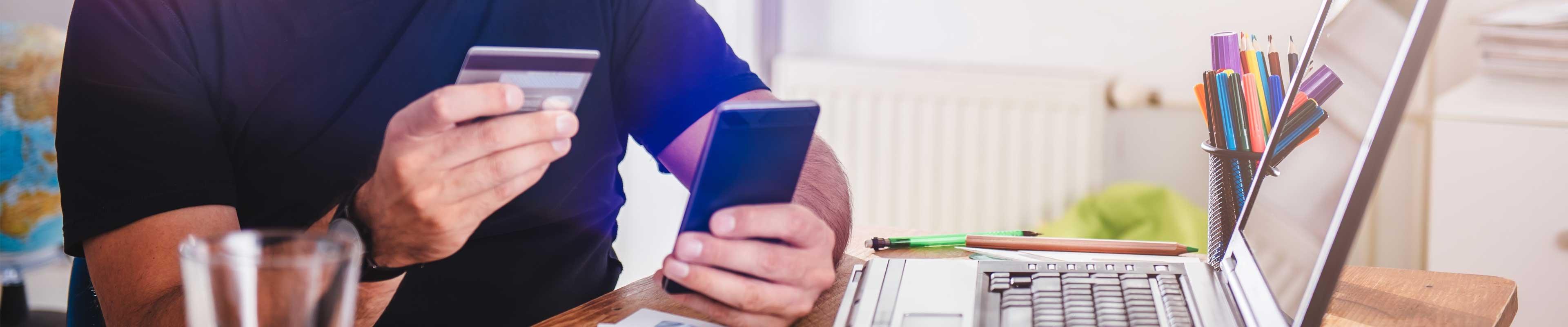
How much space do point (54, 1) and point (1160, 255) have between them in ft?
4.08

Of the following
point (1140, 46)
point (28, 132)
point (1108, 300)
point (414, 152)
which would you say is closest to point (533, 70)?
point (414, 152)

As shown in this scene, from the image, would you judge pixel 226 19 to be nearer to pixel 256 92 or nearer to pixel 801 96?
pixel 256 92

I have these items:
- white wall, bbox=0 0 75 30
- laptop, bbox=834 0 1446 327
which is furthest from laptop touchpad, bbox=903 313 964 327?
white wall, bbox=0 0 75 30

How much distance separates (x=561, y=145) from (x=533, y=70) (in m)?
0.09

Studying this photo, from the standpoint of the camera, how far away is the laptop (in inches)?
17.6

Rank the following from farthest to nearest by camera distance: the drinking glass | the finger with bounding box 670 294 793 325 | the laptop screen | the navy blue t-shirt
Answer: the navy blue t-shirt → the finger with bounding box 670 294 793 325 → the laptop screen → the drinking glass

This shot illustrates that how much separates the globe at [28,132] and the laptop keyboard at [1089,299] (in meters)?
1.09

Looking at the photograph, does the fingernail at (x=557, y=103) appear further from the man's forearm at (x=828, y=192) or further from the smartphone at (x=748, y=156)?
the man's forearm at (x=828, y=192)

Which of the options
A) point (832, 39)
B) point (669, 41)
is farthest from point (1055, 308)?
point (832, 39)

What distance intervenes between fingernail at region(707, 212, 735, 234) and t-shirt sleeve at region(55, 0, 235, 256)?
0.42 metres

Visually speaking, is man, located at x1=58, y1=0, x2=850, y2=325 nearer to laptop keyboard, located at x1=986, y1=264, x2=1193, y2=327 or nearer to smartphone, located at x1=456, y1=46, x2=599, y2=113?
smartphone, located at x1=456, y1=46, x2=599, y2=113

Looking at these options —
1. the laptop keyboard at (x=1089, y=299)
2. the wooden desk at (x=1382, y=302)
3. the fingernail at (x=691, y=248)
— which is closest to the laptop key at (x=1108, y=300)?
the laptop keyboard at (x=1089, y=299)

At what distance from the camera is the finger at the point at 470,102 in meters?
0.60

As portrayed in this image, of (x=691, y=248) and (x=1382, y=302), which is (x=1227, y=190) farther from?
(x=691, y=248)
